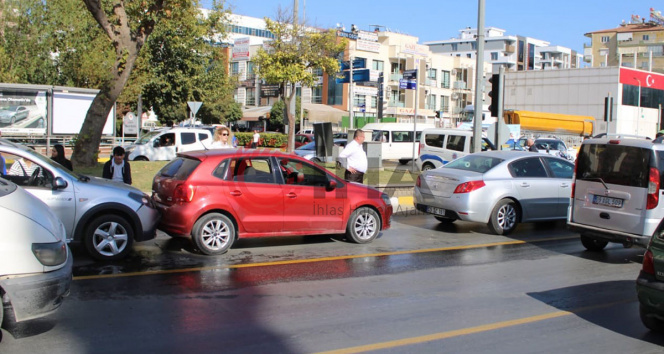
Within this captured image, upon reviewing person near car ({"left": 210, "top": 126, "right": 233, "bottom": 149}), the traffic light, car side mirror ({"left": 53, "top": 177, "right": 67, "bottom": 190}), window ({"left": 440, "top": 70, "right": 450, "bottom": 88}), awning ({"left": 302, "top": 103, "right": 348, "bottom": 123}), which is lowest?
car side mirror ({"left": 53, "top": 177, "right": 67, "bottom": 190})

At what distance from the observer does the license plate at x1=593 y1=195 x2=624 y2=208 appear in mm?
8727

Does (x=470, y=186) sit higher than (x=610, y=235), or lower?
higher

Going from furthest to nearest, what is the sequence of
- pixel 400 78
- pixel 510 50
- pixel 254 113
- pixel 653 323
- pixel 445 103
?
pixel 510 50, pixel 445 103, pixel 254 113, pixel 400 78, pixel 653 323

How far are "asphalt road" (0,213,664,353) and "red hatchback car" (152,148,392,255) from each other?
360 millimetres

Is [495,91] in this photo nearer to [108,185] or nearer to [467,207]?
[467,207]

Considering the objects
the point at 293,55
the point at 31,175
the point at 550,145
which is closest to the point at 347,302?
the point at 31,175

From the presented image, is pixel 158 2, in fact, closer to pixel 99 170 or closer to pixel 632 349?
pixel 99 170

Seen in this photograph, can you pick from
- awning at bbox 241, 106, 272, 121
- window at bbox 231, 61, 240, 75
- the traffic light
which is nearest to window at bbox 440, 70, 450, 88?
awning at bbox 241, 106, 272, 121

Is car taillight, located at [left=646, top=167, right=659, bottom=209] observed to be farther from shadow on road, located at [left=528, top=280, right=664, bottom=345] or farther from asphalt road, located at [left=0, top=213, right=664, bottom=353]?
shadow on road, located at [left=528, top=280, right=664, bottom=345]

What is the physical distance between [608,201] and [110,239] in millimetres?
7284

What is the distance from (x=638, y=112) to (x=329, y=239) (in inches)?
2190

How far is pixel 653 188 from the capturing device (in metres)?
8.30

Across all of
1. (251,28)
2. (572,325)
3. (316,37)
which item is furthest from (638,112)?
(251,28)

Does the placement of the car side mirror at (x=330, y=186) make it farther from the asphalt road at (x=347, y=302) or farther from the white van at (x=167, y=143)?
the white van at (x=167, y=143)
